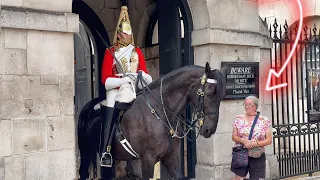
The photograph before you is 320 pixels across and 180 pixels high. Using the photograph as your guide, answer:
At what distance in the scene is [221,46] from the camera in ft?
24.0

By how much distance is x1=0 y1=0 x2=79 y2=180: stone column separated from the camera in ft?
16.8

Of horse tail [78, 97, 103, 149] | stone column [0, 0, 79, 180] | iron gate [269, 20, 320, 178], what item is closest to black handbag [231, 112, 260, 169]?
stone column [0, 0, 79, 180]

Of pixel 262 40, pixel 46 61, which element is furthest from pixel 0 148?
pixel 262 40

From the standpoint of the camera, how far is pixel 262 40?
7.93 metres

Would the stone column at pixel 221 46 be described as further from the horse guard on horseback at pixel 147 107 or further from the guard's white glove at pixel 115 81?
Answer: the guard's white glove at pixel 115 81

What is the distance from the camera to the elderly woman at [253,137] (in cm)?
536

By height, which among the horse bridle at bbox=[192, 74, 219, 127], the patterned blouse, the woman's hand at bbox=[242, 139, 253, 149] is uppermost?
the horse bridle at bbox=[192, 74, 219, 127]

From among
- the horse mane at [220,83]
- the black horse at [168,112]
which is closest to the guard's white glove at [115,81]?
the black horse at [168,112]

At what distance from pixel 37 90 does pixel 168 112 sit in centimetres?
168

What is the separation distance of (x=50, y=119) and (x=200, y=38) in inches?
118

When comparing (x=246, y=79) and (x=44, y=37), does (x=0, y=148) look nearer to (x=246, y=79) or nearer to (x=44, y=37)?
(x=44, y=37)

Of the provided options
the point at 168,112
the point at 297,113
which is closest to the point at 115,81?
the point at 168,112

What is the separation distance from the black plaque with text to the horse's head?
2.18 metres

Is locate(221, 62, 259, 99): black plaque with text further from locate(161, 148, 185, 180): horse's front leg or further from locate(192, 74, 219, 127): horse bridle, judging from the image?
locate(192, 74, 219, 127): horse bridle
